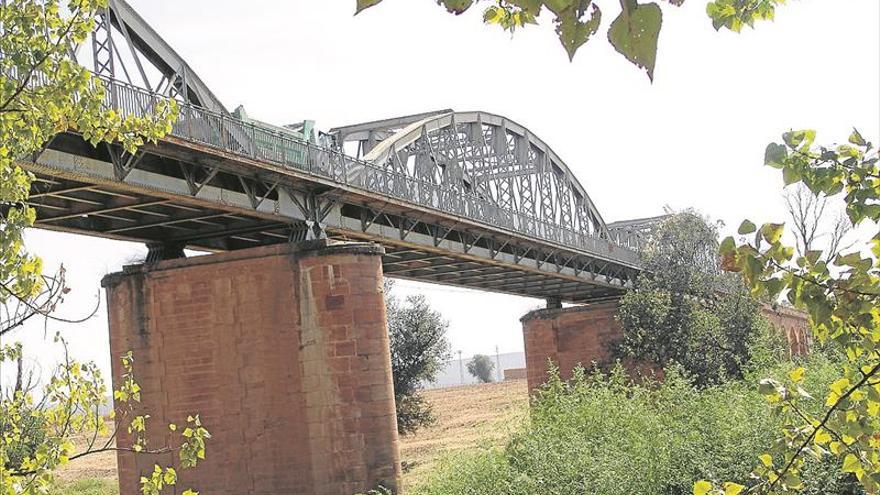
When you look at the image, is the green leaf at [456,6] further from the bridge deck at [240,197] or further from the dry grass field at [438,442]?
the dry grass field at [438,442]

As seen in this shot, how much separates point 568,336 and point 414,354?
1021 centimetres

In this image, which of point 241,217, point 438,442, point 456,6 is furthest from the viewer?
point 438,442

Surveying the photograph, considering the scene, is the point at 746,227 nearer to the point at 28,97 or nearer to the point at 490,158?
the point at 28,97

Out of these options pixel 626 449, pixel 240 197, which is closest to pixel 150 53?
pixel 240 197

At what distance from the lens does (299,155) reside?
25.7 metres

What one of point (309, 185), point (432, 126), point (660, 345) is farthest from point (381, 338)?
point (660, 345)

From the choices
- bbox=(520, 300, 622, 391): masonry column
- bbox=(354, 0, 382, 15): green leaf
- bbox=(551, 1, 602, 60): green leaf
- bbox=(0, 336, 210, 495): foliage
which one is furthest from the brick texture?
bbox=(354, 0, 382, 15): green leaf

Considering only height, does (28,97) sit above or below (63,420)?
above

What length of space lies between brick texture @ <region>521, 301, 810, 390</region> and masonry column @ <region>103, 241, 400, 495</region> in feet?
102

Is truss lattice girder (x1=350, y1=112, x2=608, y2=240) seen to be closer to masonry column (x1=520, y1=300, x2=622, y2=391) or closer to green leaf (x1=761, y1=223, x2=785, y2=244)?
masonry column (x1=520, y1=300, x2=622, y2=391)

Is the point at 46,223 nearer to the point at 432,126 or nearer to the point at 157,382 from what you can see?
the point at 157,382

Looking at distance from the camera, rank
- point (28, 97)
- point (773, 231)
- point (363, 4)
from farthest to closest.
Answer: point (28, 97), point (773, 231), point (363, 4)

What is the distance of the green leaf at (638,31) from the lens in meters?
2.32

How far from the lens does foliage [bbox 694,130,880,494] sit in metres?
4.54
